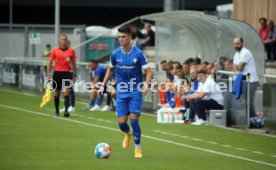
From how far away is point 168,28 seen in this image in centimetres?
2855

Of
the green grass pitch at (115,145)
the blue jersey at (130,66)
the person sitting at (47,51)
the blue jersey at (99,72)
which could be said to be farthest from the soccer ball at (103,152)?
the person sitting at (47,51)

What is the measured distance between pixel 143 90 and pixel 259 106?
815cm

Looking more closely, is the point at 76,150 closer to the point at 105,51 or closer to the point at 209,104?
the point at 209,104

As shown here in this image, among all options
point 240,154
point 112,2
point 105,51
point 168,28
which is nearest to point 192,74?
point 168,28

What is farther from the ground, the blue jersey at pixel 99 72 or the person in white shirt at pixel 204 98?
the blue jersey at pixel 99 72

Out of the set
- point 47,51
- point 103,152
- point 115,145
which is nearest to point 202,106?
point 115,145

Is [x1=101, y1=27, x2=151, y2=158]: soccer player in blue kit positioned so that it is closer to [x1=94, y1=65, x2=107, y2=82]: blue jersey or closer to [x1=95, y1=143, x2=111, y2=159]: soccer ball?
[x1=95, y1=143, x2=111, y2=159]: soccer ball

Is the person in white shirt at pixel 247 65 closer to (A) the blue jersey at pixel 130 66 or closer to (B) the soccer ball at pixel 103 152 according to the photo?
(A) the blue jersey at pixel 130 66

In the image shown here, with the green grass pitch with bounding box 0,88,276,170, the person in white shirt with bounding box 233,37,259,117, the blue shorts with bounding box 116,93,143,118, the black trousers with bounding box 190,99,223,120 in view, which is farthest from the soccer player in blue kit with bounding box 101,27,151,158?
the black trousers with bounding box 190,99,223,120

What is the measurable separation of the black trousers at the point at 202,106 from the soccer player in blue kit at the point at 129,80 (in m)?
6.65

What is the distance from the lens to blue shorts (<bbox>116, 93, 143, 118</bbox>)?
15633 mm

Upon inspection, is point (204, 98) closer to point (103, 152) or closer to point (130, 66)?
point (130, 66)

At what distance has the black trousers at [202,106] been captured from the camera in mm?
22438

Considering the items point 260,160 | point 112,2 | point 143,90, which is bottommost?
point 260,160
